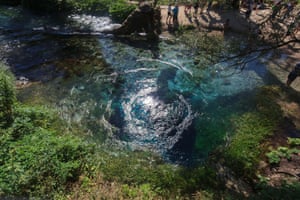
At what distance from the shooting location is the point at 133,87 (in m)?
12.2

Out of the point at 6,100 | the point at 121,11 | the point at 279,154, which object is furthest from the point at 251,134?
the point at 121,11

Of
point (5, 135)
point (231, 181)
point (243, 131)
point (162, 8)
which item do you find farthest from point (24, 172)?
point (162, 8)

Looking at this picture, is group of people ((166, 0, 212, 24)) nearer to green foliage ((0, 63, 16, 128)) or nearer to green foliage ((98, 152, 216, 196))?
green foliage ((98, 152, 216, 196))

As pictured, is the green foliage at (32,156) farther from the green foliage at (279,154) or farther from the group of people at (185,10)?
the group of people at (185,10)

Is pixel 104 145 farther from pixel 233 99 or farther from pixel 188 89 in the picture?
pixel 233 99

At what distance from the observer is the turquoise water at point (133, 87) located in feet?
31.7

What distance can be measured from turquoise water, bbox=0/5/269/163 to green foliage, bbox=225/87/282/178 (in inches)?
21.4

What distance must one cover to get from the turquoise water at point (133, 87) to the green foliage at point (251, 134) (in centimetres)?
54

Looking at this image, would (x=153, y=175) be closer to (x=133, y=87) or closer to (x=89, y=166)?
(x=89, y=166)

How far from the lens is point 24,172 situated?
604 centimetres

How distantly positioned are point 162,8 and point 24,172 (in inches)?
657

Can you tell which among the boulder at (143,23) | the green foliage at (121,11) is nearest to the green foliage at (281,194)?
the boulder at (143,23)

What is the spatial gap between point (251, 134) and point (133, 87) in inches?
227

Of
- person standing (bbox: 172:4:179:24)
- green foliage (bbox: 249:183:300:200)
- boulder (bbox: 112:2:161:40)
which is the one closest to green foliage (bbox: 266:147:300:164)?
green foliage (bbox: 249:183:300:200)
